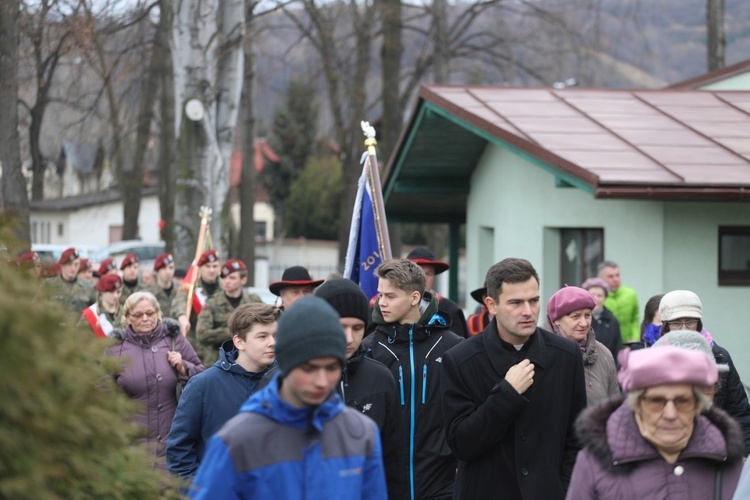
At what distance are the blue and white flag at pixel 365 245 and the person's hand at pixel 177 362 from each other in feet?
4.96

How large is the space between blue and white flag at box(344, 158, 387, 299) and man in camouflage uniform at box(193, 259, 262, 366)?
169 cm

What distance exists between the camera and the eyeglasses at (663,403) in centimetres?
421

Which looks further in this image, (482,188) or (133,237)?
(133,237)

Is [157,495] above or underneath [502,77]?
underneath

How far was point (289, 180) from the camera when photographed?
211ft

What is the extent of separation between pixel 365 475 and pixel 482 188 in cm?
1532

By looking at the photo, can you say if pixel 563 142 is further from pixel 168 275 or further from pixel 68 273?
pixel 68 273

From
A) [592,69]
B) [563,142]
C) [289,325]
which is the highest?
[592,69]

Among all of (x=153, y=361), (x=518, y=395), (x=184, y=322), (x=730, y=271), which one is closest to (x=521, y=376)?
(x=518, y=395)

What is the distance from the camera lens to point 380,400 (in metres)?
5.75

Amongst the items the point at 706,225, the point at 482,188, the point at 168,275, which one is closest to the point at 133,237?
the point at 482,188

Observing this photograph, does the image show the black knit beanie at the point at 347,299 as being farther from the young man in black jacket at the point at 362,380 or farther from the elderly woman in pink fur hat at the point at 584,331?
the elderly woman in pink fur hat at the point at 584,331

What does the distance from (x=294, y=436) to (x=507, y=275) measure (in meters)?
2.09

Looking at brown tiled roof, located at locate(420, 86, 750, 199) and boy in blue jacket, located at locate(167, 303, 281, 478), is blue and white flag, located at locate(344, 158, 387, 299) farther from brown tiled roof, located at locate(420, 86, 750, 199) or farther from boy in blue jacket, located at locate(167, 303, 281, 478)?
brown tiled roof, located at locate(420, 86, 750, 199)
